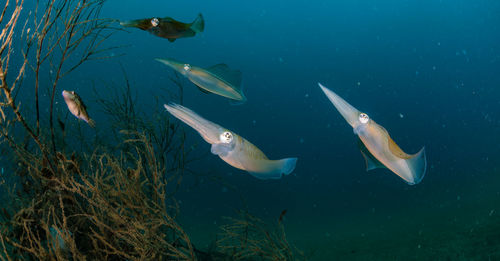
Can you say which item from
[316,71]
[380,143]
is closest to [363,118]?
[380,143]

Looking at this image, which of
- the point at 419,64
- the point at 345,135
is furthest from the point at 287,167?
the point at 419,64

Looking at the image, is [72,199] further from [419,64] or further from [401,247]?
[419,64]

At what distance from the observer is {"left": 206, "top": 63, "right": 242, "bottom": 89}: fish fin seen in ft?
7.92

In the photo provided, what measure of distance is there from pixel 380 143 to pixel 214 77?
1.34 meters

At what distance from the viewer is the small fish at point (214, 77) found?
2.39 metres

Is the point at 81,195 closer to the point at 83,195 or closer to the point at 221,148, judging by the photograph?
the point at 83,195

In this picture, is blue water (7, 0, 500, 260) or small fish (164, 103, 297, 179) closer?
small fish (164, 103, 297, 179)

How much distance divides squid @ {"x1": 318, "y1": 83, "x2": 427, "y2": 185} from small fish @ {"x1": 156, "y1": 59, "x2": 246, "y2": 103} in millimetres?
1059

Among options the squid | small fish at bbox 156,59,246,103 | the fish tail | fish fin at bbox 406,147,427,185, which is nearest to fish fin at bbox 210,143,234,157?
the fish tail

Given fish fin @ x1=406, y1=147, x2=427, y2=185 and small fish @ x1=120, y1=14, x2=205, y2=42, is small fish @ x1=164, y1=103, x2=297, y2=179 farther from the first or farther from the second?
small fish @ x1=120, y1=14, x2=205, y2=42

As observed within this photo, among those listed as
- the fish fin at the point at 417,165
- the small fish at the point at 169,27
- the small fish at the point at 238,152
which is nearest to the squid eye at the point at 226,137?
the small fish at the point at 238,152

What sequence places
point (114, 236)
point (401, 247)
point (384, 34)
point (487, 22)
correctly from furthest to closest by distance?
point (487, 22) < point (384, 34) < point (401, 247) < point (114, 236)

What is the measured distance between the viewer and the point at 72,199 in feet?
11.0

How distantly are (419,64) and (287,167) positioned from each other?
6485 centimetres
